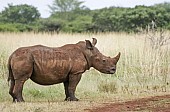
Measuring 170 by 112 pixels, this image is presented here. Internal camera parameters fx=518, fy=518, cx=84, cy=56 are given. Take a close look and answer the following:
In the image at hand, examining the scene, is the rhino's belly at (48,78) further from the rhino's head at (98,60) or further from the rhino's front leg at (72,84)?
the rhino's head at (98,60)

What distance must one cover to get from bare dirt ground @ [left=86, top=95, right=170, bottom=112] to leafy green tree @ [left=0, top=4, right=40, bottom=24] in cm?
3522

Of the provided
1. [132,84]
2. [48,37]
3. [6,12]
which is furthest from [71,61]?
[6,12]

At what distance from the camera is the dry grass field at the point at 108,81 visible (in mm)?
9312

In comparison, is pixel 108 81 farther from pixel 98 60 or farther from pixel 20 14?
pixel 20 14

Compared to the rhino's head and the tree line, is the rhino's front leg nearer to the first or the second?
the rhino's head

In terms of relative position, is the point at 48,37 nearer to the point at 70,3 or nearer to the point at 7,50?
the point at 7,50

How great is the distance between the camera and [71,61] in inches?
380

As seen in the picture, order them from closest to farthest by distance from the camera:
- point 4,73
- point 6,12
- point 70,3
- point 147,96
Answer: point 147,96, point 4,73, point 6,12, point 70,3

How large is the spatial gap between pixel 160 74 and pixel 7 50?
179 inches

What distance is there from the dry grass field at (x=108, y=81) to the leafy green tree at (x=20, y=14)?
2729 cm

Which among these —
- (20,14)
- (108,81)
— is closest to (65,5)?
(20,14)

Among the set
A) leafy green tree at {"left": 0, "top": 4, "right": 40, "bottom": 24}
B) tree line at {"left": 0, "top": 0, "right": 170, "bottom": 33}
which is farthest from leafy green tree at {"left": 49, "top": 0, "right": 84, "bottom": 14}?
leafy green tree at {"left": 0, "top": 4, "right": 40, "bottom": 24}

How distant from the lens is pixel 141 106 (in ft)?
28.8

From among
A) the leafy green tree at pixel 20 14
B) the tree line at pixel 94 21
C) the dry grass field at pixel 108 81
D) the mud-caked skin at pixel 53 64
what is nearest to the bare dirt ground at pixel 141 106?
the dry grass field at pixel 108 81
